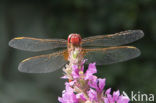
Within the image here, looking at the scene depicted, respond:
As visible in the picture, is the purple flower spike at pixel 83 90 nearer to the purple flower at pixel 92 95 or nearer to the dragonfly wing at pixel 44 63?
the purple flower at pixel 92 95

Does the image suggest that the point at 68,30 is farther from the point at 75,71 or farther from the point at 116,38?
the point at 75,71

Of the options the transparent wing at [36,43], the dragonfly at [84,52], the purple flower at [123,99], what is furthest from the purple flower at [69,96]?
the transparent wing at [36,43]

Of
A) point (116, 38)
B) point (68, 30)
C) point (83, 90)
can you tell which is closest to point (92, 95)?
point (83, 90)

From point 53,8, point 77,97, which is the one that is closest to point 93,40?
point 77,97

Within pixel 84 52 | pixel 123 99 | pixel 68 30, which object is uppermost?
pixel 68 30

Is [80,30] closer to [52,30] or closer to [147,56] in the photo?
[52,30]

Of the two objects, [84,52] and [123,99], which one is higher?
[84,52]
